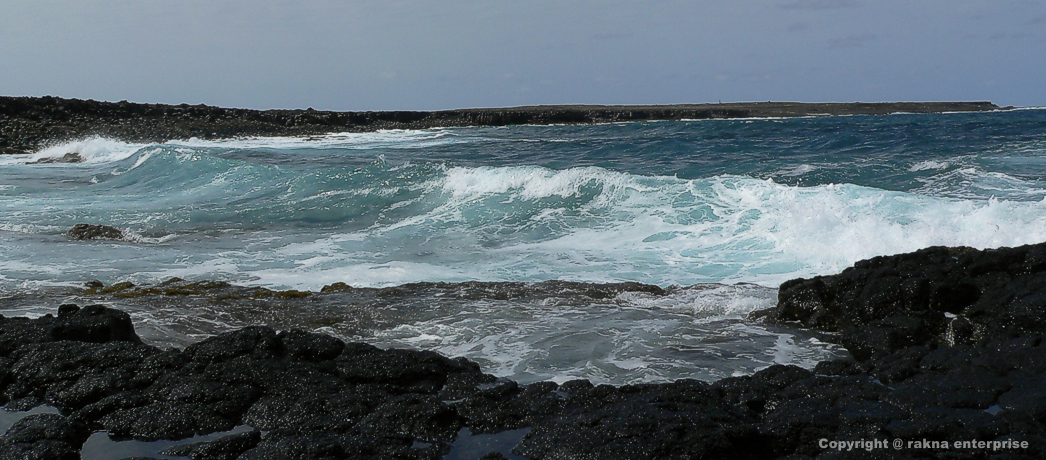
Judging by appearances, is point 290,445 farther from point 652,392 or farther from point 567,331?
point 567,331

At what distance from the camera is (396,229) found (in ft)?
43.0

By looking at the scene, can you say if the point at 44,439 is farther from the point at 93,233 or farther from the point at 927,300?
the point at 93,233

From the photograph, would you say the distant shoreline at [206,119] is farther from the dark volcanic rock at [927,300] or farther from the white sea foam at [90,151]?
the dark volcanic rock at [927,300]

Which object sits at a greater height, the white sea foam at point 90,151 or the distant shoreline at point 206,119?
the distant shoreline at point 206,119

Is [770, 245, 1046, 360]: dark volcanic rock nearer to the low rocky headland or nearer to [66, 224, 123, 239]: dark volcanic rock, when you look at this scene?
the low rocky headland

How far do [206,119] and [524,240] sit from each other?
40.1 m

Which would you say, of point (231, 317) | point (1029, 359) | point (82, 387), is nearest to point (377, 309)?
point (231, 317)

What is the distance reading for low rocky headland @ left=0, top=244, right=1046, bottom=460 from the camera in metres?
3.48

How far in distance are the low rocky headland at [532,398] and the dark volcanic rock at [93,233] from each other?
7.07 metres

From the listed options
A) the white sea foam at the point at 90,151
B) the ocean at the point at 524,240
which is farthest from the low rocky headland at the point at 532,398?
the white sea foam at the point at 90,151

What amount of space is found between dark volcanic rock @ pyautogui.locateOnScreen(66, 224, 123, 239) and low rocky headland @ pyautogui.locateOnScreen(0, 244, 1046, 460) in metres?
7.07

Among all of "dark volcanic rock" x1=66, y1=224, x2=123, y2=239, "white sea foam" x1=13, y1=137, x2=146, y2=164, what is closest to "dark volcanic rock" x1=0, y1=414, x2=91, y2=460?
"dark volcanic rock" x1=66, y1=224, x2=123, y2=239

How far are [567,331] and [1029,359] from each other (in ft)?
10.2

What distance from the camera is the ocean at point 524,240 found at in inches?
242
